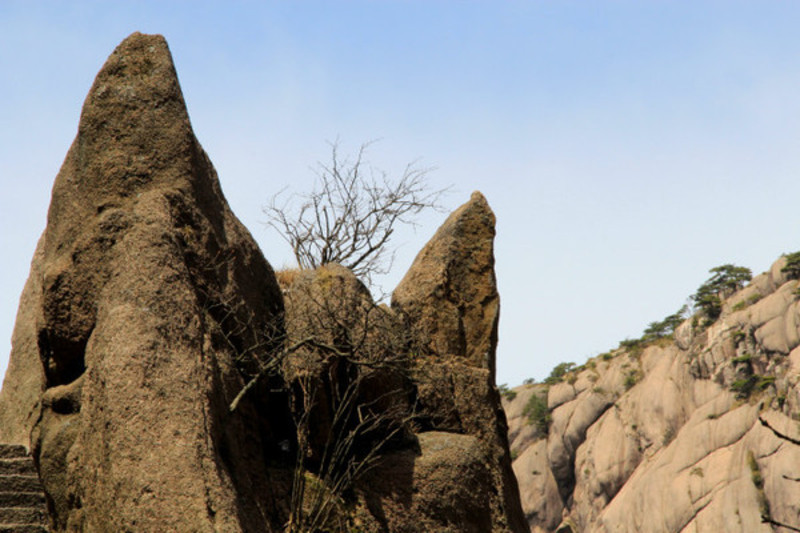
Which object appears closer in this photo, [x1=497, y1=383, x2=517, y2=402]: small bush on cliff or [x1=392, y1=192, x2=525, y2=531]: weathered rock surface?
[x1=392, y1=192, x2=525, y2=531]: weathered rock surface

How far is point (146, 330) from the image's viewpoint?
26.9ft

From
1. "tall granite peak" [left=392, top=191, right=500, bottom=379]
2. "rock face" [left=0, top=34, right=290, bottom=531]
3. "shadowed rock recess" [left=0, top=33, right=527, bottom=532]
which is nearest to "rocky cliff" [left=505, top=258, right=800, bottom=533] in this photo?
"tall granite peak" [left=392, top=191, right=500, bottom=379]

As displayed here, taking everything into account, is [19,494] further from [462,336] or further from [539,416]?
[539,416]

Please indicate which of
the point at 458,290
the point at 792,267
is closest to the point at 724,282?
the point at 792,267

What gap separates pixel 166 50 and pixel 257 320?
10.8 ft

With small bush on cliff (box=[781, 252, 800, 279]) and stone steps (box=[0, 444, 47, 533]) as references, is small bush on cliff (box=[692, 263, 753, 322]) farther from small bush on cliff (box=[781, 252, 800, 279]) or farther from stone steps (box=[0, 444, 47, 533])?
stone steps (box=[0, 444, 47, 533])

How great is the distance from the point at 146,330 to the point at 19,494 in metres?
2.90

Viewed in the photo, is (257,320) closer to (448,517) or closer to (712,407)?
(448,517)

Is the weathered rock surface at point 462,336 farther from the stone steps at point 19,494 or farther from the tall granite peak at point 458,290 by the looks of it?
the stone steps at point 19,494

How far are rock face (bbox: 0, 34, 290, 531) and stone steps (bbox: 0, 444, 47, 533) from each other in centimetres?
47

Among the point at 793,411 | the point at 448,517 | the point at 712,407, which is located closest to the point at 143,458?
the point at 448,517

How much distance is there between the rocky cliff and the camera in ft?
150

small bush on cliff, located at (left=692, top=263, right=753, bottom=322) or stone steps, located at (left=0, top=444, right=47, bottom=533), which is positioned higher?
small bush on cliff, located at (left=692, top=263, right=753, bottom=322)

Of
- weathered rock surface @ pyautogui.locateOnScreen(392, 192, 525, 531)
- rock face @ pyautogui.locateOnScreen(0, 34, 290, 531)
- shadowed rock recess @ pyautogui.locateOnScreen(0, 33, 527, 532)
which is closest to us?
rock face @ pyautogui.locateOnScreen(0, 34, 290, 531)
